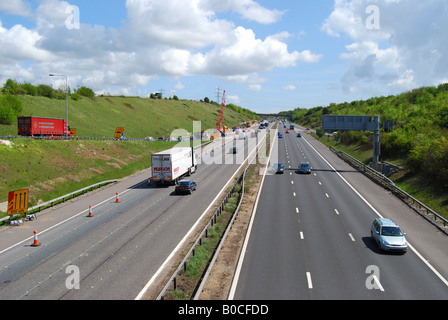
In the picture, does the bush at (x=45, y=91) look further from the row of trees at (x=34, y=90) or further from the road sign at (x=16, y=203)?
the road sign at (x=16, y=203)

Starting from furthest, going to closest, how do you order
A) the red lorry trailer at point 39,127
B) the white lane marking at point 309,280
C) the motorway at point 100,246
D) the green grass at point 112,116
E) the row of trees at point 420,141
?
the green grass at point 112,116 < the red lorry trailer at point 39,127 < the row of trees at point 420,141 < the motorway at point 100,246 < the white lane marking at point 309,280

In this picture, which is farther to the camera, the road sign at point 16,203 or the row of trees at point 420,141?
the row of trees at point 420,141

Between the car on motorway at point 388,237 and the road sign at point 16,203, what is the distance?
83.3ft

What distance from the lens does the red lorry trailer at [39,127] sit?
50.8 m

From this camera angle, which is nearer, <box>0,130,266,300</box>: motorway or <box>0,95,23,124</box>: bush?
<box>0,130,266,300</box>: motorway

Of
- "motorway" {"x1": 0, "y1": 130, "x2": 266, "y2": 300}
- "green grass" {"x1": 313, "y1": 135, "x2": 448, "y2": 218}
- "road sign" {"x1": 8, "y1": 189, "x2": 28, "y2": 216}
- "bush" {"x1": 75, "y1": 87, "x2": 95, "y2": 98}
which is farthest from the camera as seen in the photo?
"bush" {"x1": 75, "y1": 87, "x2": 95, "y2": 98}

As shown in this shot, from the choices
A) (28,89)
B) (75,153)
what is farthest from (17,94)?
(75,153)

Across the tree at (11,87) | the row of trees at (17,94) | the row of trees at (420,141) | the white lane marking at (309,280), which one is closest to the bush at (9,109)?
the row of trees at (17,94)

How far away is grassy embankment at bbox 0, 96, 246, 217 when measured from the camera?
37.3 meters

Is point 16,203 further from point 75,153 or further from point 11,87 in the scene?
point 11,87

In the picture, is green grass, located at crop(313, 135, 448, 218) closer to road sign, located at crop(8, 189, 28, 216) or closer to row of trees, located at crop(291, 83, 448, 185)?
row of trees, located at crop(291, 83, 448, 185)

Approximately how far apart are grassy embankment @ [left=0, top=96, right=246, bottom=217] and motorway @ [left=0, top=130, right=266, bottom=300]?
5694mm

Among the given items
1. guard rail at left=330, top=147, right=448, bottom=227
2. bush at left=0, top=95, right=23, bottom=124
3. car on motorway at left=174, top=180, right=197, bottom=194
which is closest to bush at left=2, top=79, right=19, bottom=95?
bush at left=0, top=95, right=23, bottom=124

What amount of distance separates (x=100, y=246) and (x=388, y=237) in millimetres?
17342
